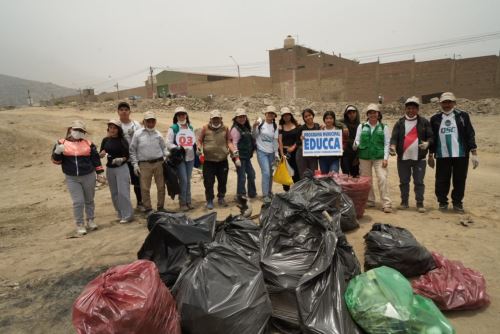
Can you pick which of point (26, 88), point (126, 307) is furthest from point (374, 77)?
point (26, 88)

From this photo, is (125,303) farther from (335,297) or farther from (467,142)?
(467,142)

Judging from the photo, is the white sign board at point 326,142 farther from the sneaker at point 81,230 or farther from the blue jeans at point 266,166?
the sneaker at point 81,230

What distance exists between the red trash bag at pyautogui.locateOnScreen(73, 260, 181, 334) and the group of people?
2982 millimetres

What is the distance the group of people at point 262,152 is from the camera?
4.88 meters

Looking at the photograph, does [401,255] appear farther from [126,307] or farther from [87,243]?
[87,243]

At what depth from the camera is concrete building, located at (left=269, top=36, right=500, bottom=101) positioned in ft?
88.5

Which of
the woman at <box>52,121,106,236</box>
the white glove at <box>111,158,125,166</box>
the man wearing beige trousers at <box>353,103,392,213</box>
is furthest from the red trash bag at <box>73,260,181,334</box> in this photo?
the man wearing beige trousers at <box>353,103,392,213</box>

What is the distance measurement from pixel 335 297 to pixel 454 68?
3100 centimetres

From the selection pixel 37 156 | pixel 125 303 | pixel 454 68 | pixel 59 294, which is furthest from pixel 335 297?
pixel 454 68

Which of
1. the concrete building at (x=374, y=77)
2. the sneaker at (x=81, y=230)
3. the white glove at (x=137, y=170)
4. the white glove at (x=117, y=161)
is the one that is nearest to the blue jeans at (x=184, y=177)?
the white glove at (x=137, y=170)

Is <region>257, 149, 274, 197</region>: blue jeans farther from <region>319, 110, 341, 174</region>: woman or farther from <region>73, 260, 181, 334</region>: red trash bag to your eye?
<region>73, 260, 181, 334</region>: red trash bag

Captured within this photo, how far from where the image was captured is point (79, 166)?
4668mm

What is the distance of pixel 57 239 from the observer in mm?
4766

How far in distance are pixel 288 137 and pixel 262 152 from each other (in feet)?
1.60
